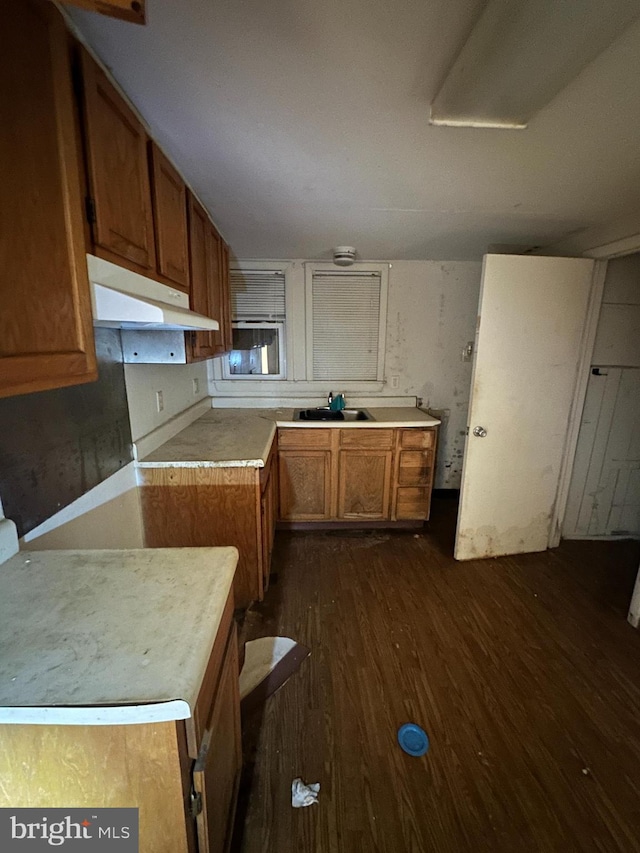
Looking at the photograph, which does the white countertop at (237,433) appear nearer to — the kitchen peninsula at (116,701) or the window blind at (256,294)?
the window blind at (256,294)

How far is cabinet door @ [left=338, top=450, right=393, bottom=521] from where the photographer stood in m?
2.76

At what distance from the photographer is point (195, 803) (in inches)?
27.2

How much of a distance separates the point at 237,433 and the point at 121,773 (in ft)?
5.94

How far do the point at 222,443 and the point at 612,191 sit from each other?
2.37 metres

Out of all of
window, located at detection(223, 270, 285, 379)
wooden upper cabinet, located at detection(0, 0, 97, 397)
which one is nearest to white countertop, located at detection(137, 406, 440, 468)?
window, located at detection(223, 270, 285, 379)

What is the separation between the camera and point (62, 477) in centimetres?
115

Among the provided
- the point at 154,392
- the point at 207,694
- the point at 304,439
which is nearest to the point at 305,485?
the point at 304,439

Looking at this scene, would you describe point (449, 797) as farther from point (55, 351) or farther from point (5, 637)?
point (55, 351)

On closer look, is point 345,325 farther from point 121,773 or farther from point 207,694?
point 121,773

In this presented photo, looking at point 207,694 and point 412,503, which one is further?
point 412,503

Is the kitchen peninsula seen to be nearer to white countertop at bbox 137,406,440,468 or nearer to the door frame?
white countertop at bbox 137,406,440,468

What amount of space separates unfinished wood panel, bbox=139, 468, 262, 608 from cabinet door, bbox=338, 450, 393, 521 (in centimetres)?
102

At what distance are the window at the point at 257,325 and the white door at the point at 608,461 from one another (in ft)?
8.03

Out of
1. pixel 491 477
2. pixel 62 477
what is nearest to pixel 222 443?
pixel 62 477
